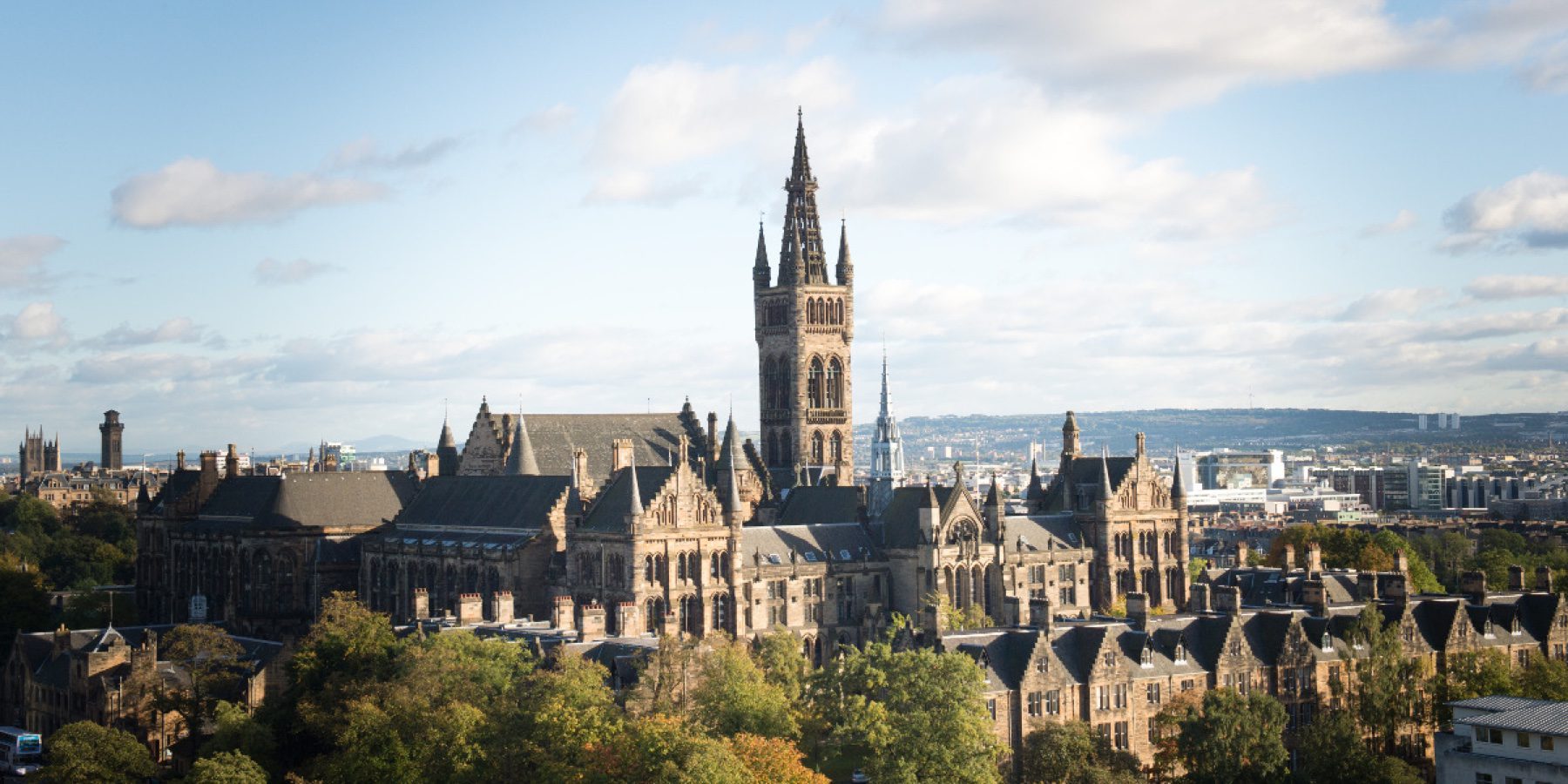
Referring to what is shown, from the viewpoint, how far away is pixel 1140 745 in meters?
110

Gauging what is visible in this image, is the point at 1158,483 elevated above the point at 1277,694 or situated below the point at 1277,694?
above

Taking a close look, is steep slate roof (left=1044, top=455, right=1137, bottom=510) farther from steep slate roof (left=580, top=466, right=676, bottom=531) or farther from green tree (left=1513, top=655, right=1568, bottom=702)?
green tree (left=1513, top=655, right=1568, bottom=702)

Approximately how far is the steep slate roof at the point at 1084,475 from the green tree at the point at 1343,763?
219 feet

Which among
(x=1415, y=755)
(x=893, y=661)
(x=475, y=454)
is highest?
(x=475, y=454)

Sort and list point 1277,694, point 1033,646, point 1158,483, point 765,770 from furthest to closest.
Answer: point 1158,483 < point 1277,694 < point 1033,646 < point 765,770

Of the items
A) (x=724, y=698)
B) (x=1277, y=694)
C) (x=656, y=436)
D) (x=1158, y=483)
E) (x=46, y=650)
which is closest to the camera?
(x=724, y=698)

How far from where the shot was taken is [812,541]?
519ft

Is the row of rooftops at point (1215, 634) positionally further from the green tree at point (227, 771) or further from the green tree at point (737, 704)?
the green tree at point (227, 771)

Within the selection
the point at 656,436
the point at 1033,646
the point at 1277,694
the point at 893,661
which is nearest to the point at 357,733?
the point at 893,661

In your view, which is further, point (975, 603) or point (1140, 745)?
point (975, 603)

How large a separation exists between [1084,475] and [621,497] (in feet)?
153

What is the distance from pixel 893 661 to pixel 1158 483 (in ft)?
260

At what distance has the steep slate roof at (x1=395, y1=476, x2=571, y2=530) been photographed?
158m

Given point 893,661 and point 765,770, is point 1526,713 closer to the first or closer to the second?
point 893,661
